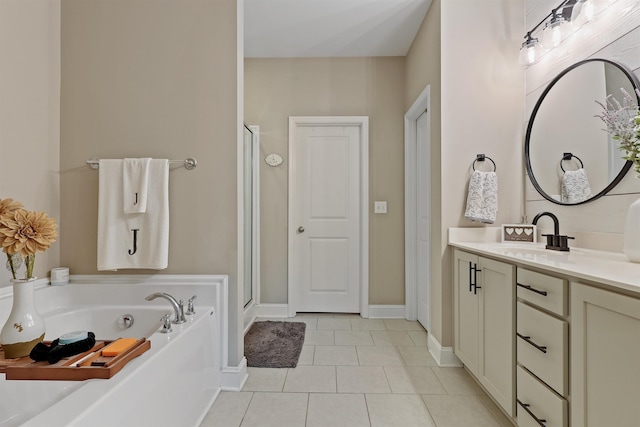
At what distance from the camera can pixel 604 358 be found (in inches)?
39.1

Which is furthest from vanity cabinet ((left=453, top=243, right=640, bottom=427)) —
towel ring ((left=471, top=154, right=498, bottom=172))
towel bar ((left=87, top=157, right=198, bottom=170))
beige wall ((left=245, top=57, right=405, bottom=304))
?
towel bar ((left=87, top=157, right=198, bottom=170))

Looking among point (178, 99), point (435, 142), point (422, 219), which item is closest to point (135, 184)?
point (178, 99)

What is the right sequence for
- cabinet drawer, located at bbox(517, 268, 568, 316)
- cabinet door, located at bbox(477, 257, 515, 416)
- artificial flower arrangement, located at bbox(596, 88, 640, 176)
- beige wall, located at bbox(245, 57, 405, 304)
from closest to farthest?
cabinet drawer, located at bbox(517, 268, 568, 316), artificial flower arrangement, located at bbox(596, 88, 640, 176), cabinet door, located at bbox(477, 257, 515, 416), beige wall, located at bbox(245, 57, 405, 304)

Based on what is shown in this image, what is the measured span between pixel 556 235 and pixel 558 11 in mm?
1343

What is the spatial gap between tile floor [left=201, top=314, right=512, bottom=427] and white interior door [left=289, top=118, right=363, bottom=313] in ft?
2.58

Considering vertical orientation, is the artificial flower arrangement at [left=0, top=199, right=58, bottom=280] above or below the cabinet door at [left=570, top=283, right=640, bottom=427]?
above

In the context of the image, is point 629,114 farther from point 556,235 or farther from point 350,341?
point 350,341

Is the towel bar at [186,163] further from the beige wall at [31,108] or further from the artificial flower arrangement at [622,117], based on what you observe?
the artificial flower arrangement at [622,117]

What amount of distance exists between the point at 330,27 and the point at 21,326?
2905 millimetres

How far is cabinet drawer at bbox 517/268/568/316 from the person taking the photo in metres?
1.19

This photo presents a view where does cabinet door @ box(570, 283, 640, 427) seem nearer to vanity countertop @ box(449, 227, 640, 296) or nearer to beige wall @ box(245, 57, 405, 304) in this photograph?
vanity countertop @ box(449, 227, 640, 296)

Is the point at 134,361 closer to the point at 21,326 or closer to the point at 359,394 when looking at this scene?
the point at 21,326

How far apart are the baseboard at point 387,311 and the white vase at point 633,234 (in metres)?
2.15

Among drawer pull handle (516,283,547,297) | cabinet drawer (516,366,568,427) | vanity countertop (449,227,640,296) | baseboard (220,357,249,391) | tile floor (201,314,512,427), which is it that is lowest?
tile floor (201,314,512,427)
